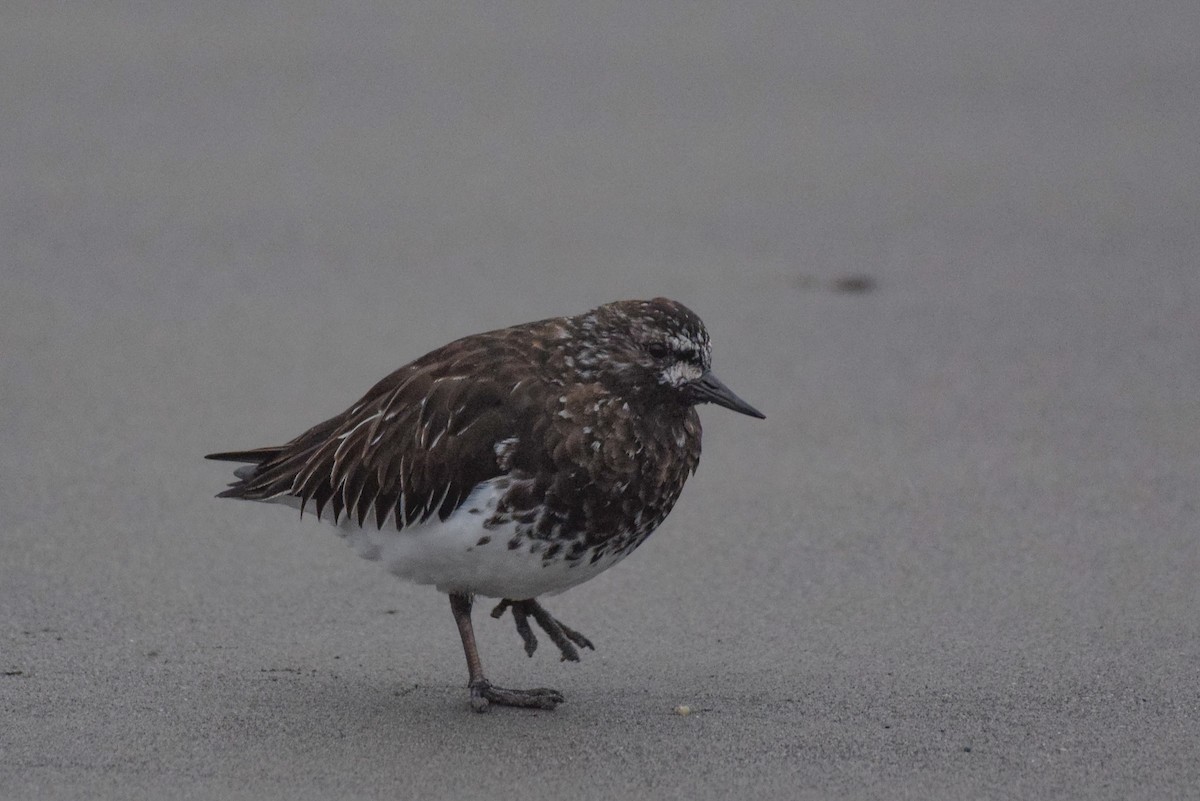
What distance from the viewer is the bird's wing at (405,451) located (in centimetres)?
401

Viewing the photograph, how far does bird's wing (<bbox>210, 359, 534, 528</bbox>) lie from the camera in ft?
13.2

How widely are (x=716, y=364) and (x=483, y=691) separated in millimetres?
2442

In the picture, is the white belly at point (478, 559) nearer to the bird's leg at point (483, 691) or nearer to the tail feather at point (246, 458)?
the bird's leg at point (483, 691)

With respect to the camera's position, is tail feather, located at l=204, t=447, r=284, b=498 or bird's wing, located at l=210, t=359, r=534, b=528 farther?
tail feather, located at l=204, t=447, r=284, b=498

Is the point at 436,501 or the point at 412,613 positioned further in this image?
the point at 412,613

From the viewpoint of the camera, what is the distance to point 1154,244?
7285 mm

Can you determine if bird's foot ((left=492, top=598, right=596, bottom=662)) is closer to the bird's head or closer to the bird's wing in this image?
the bird's wing

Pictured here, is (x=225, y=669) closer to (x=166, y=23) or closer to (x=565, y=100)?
(x=565, y=100)

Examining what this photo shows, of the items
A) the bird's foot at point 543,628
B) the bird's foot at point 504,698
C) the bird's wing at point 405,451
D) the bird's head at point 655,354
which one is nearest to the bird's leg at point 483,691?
the bird's foot at point 504,698

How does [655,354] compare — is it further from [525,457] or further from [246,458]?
[246,458]

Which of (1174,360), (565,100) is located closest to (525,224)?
(565,100)

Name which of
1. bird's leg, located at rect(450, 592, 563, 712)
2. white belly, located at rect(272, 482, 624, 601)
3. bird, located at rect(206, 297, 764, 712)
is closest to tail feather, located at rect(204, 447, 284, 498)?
bird, located at rect(206, 297, 764, 712)

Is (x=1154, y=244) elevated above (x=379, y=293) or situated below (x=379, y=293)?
above

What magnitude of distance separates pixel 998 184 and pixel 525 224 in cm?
212
